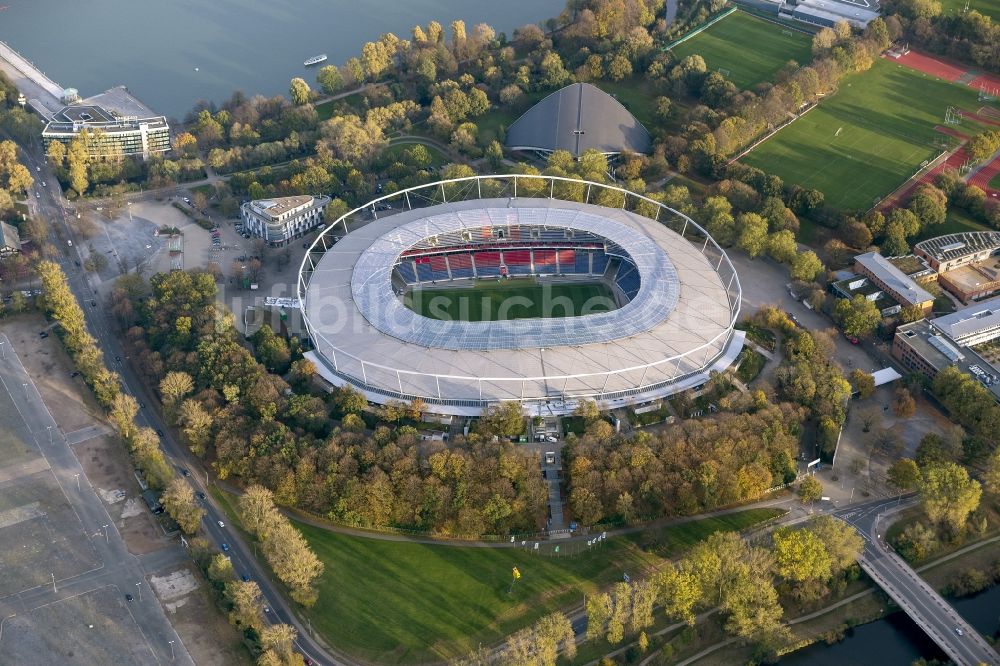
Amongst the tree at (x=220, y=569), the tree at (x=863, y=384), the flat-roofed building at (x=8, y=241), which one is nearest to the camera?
the tree at (x=220, y=569)

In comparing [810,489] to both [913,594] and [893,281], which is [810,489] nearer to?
[913,594]

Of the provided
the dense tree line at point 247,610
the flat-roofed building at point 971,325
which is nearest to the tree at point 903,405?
the flat-roofed building at point 971,325

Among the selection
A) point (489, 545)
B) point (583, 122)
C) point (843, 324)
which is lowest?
point (489, 545)

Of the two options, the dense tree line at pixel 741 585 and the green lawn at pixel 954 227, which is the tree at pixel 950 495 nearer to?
the dense tree line at pixel 741 585

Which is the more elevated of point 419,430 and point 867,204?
point 867,204

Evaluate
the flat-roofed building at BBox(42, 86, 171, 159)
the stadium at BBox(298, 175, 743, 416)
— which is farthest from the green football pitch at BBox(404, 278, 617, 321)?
the flat-roofed building at BBox(42, 86, 171, 159)

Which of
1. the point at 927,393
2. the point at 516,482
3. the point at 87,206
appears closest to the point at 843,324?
the point at 927,393

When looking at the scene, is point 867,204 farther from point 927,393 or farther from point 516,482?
point 516,482
